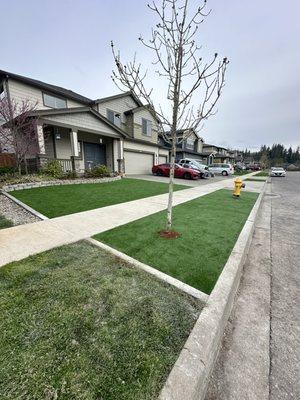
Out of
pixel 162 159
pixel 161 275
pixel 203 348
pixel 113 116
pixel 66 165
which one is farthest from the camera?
pixel 162 159

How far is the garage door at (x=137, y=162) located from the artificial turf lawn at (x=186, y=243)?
47.9 ft

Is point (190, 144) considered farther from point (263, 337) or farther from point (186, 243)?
point (263, 337)

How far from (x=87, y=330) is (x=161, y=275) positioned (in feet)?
4.41

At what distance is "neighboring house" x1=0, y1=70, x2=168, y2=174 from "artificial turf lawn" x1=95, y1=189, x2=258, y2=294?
14.7 ft

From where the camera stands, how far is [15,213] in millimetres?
6262

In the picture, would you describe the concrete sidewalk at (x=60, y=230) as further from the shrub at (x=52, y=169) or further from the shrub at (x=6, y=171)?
the shrub at (x=6, y=171)

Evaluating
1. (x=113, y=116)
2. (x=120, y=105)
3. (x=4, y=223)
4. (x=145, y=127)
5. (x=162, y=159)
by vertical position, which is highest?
(x=120, y=105)

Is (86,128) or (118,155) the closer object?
(86,128)

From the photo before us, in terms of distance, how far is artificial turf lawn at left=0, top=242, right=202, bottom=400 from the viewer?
5.06 feet

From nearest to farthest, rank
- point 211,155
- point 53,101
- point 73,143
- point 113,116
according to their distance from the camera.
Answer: point 73,143 → point 53,101 → point 113,116 → point 211,155

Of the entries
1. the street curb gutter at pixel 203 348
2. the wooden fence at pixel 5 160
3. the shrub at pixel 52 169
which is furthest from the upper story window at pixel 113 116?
the street curb gutter at pixel 203 348

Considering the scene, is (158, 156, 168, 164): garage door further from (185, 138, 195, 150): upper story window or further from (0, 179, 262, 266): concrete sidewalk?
(0, 179, 262, 266): concrete sidewalk

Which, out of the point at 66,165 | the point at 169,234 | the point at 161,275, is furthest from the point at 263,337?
the point at 66,165

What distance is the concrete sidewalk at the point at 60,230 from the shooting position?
3854mm
